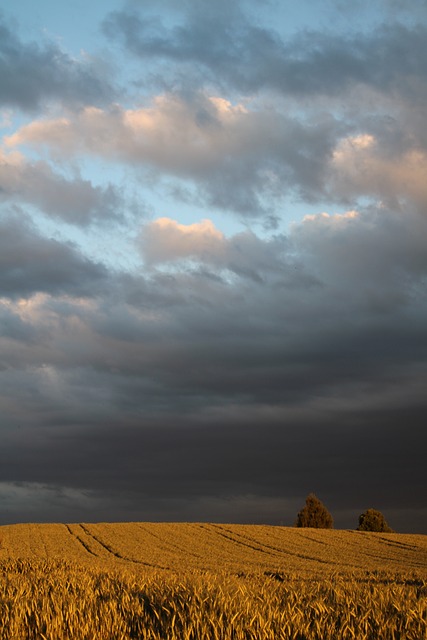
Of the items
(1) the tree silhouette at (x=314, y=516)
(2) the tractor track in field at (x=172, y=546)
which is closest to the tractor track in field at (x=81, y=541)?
(2) the tractor track in field at (x=172, y=546)

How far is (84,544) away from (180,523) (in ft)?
59.1

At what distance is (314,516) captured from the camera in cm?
6794

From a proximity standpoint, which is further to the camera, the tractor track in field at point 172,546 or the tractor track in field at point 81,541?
the tractor track in field at point 81,541

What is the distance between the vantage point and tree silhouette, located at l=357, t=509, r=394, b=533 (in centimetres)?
6519

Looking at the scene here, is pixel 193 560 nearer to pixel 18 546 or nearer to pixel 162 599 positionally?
pixel 18 546

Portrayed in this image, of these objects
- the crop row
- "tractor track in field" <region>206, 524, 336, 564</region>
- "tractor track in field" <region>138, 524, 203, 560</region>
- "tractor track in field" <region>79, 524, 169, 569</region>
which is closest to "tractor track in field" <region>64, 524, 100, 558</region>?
"tractor track in field" <region>79, 524, 169, 569</region>

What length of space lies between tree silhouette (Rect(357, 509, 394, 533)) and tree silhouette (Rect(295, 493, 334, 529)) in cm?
304

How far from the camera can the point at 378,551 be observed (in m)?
45.4

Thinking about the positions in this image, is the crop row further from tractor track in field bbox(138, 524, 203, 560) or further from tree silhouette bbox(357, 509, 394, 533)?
tree silhouette bbox(357, 509, 394, 533)

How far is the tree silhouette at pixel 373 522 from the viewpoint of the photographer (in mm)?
65188

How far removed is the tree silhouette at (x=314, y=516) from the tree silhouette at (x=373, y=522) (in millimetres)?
3041

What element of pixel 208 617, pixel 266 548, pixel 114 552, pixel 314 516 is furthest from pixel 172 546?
pixel 208 617

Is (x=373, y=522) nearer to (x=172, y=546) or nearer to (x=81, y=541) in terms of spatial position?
(x=172, y=546)

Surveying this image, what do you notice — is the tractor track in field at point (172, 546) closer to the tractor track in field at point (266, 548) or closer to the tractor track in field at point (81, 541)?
the tractor track in field at point (266, 548)
